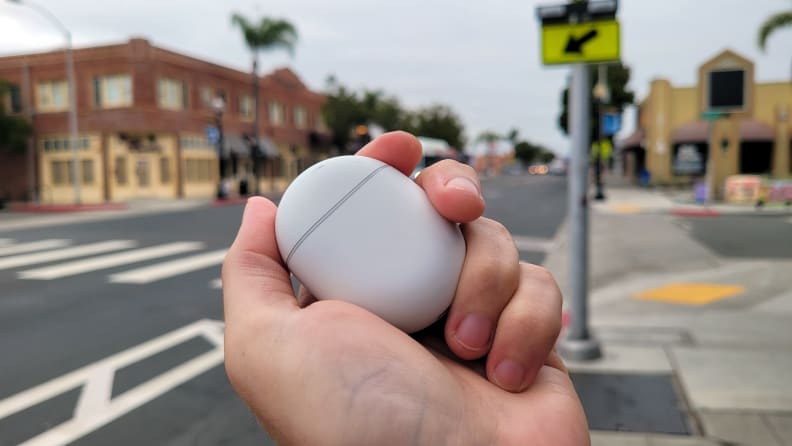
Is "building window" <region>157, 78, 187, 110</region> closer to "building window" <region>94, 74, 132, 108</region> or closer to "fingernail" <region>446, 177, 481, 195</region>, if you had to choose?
"building window" <region>94, 74, 132, 108</region>

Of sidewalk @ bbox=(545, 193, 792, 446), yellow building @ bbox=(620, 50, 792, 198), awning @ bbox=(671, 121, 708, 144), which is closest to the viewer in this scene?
sidewalk @ bbox=(545, 193, 792, 446)

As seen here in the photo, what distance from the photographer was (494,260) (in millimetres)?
1073

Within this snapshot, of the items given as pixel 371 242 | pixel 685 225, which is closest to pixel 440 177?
pixel 371 242

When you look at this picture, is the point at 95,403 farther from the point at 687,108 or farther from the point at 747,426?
the point at 687,108

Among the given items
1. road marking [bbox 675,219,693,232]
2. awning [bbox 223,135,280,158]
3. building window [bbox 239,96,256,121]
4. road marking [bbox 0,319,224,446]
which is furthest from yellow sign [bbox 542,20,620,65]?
building window [bbox 239,96,256,121]

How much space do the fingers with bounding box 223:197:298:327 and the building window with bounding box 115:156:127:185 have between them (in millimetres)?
34399

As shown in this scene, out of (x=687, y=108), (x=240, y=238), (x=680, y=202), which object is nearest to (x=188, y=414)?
(x=240, y=238)

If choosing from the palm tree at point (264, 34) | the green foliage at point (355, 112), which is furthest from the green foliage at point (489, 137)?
the palm tree at point (264, 34)

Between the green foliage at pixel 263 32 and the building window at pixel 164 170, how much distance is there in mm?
8040

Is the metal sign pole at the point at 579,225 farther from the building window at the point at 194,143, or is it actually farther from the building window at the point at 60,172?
the building window at the point at 60,172

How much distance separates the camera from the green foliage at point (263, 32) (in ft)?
111

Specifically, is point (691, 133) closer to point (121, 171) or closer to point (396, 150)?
point (121, 171)

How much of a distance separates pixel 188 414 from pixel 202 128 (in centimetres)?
3306

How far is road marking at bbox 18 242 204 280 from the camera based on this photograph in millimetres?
8547
